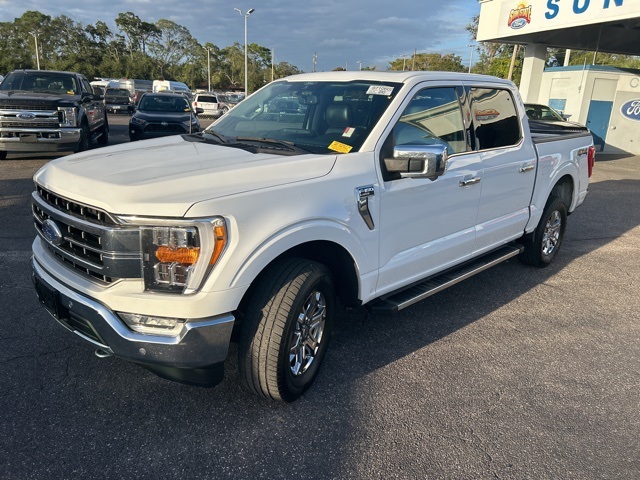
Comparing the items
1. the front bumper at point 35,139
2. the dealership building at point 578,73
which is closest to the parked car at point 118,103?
the front bumper at point 35,139

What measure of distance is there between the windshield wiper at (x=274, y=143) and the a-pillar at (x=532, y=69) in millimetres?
18094

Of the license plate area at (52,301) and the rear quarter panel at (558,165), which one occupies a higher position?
the rear quarter panel at (558,165)

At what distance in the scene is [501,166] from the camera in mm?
4402

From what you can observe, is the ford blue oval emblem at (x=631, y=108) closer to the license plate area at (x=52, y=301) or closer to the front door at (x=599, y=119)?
the front door at (x=599, y=119)

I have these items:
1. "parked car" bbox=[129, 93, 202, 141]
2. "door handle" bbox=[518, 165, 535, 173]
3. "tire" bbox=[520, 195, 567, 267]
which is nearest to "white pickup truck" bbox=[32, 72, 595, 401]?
"door handle" bbox=[518, 165, 535, 173]

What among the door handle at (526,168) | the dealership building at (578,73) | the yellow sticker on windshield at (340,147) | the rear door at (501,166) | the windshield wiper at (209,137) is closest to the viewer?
the yellow sticker on windshield at (340,147)

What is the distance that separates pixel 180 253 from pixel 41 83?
37.3 ft

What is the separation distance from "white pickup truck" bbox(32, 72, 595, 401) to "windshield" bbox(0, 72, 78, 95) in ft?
30.2

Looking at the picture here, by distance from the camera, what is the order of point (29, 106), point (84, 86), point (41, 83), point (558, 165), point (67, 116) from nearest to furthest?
point (558, 165), point (29, 106), point (67, 116), point (41, 83), point (84, 86)

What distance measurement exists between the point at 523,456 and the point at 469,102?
9.09 ft

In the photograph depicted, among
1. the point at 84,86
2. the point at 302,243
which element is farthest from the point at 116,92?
the point at 302,243

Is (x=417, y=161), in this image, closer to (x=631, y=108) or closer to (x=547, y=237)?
(x=547, y=237)

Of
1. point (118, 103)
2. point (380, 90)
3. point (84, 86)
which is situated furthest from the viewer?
point (118, 103)

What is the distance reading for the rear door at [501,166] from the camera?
Answer: 4.28 metres
